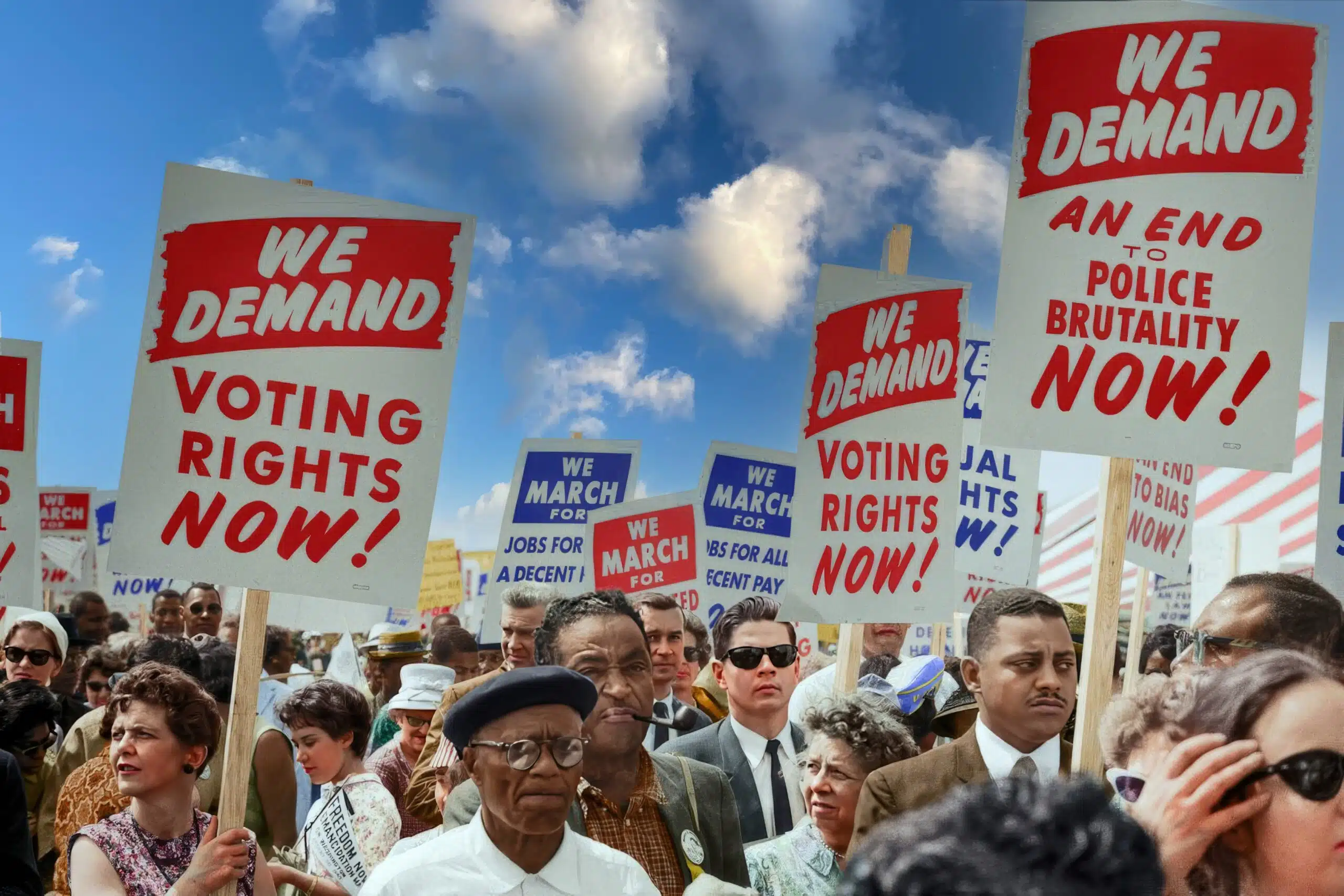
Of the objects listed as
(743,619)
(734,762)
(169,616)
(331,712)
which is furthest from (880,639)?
(169,616)

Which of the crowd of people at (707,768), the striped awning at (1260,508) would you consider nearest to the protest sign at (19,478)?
the crowd of people at (707,768)

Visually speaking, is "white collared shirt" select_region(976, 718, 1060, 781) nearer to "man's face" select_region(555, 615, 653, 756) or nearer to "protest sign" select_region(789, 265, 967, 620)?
"man's face" select_region(555, 615, 653, 756)

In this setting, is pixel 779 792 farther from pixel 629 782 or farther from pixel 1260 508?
pixel 1260 508

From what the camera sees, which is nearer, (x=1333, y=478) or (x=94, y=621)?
(x=1333, y=478)

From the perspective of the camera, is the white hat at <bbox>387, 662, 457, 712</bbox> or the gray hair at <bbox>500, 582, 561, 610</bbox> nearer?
the white hat at <bbox>387, 662, 457, 712</bbox>

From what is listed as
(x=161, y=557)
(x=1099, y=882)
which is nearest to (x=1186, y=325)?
(x=161, y=557)

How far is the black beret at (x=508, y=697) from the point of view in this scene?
3.25 m

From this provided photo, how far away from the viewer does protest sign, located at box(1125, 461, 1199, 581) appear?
8.04 m

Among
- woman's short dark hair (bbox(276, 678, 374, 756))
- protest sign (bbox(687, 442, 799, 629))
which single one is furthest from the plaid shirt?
protest sign (bbox(687, 442, 799, 629))

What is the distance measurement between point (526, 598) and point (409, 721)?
821 millimetres

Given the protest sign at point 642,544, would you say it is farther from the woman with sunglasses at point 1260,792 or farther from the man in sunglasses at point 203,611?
the woman with sunglasses at point 1260,792

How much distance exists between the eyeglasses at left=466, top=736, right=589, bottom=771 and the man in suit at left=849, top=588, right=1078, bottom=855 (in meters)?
1.06

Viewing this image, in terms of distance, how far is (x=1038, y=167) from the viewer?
184 inches

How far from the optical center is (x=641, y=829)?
12.6 feet
